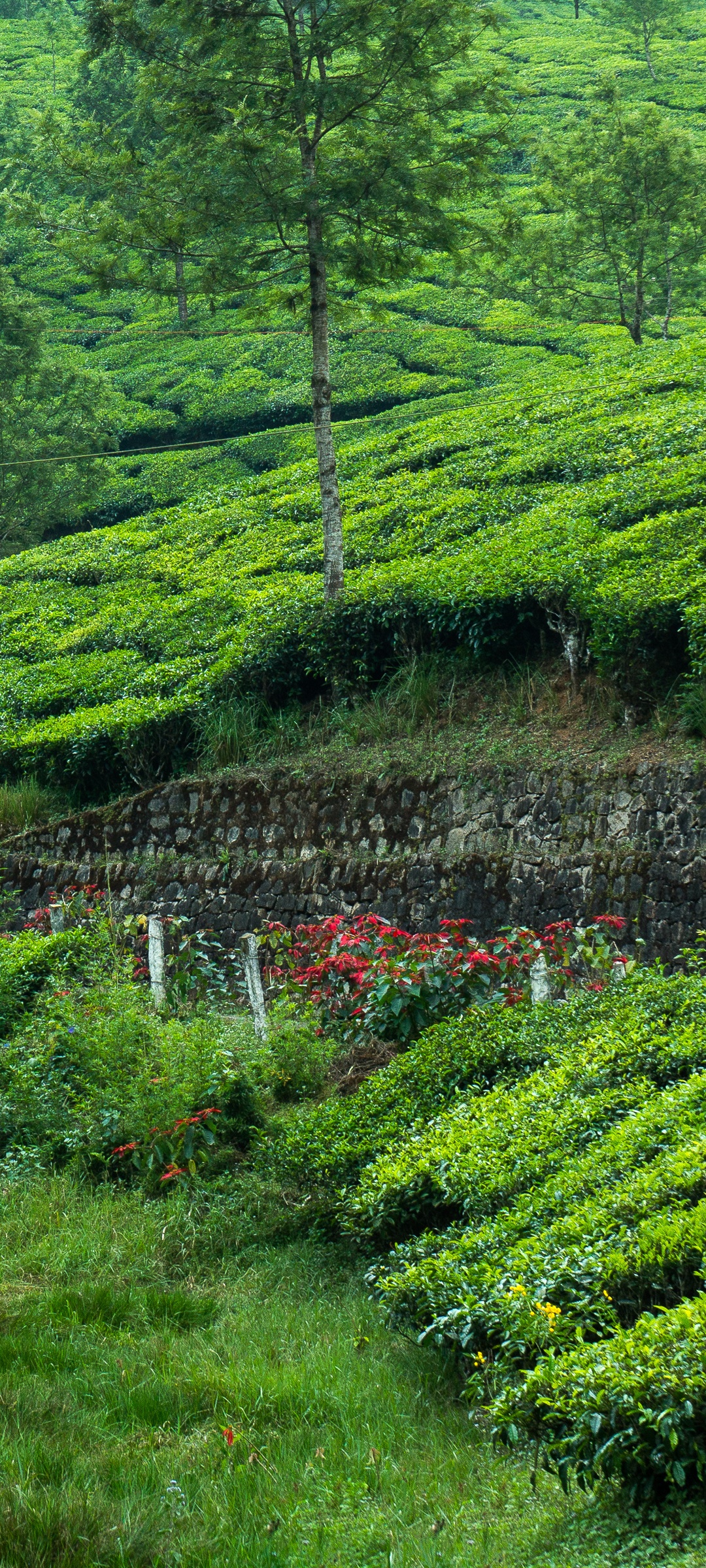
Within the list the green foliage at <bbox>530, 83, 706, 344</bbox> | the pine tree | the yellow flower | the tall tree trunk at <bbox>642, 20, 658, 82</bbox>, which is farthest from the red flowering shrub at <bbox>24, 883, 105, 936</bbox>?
the tall tree trunk at <bbox>642, 20, 658, 82</bbox>

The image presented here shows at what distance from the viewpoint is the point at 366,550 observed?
15617mm

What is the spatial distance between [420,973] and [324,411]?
8.16m

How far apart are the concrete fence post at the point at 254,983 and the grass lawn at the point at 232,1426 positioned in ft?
8.75

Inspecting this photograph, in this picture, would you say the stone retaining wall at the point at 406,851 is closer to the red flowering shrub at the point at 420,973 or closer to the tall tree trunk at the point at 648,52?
the red flowering shrub at the point at 420,973

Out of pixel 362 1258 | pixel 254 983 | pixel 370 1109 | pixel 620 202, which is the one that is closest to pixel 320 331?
pixel 254 983

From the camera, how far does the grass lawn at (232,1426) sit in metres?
3.27

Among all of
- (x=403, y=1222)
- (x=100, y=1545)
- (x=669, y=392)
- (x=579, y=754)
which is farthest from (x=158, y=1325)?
(x=669, y=392)

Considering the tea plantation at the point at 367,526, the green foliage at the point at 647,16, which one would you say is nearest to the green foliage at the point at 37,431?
the tea plantation at the point at 367,526

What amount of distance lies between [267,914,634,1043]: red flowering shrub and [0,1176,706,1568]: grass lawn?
65.4 inches

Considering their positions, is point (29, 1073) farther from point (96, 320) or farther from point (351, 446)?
point (96, 320)

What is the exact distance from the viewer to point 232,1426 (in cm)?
403

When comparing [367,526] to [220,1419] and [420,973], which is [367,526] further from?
[220,1419]

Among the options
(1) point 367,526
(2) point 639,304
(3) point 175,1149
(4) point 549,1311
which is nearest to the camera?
(4) point 549,1311

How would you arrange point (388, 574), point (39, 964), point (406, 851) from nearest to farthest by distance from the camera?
point (39, 964) → point (406, 851) → point (388, 574)
